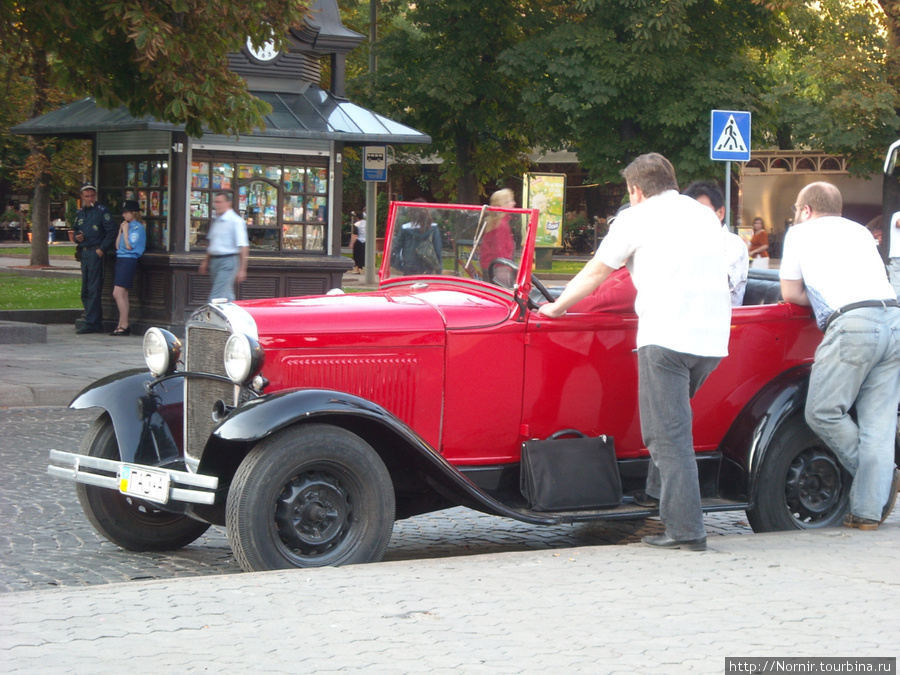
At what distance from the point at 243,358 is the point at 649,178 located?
203 cm

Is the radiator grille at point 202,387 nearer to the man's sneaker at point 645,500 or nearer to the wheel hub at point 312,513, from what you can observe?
the wheel hub at point 312,513

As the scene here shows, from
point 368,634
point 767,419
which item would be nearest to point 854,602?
point 767,419

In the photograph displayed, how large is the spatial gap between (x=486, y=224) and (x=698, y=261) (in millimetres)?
1110

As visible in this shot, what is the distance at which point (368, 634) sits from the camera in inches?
149

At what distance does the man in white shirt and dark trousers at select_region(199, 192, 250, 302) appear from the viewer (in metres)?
12.5

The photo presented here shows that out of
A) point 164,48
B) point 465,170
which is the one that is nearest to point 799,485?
point 164,48

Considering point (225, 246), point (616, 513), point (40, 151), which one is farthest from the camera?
point (40, 151)

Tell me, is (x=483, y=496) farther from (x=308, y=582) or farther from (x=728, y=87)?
(x=728, y=87)

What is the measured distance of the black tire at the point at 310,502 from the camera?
459 centimetres

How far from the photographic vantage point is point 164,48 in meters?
10.8

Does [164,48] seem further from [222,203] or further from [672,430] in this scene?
[672,430]

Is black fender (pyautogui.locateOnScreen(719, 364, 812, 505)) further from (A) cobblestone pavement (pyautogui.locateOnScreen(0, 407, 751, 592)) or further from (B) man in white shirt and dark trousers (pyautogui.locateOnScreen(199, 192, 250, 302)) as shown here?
(B) man in white shirt and dark trousers (pyautogui.locateOnScreen(199, 192, 250, 302))

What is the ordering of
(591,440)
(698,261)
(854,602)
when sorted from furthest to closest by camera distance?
(591,440) → (698,261) → (854,602)

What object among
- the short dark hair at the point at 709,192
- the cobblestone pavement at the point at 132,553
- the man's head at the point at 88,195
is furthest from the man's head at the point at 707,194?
the man's head at the point at 88,195
